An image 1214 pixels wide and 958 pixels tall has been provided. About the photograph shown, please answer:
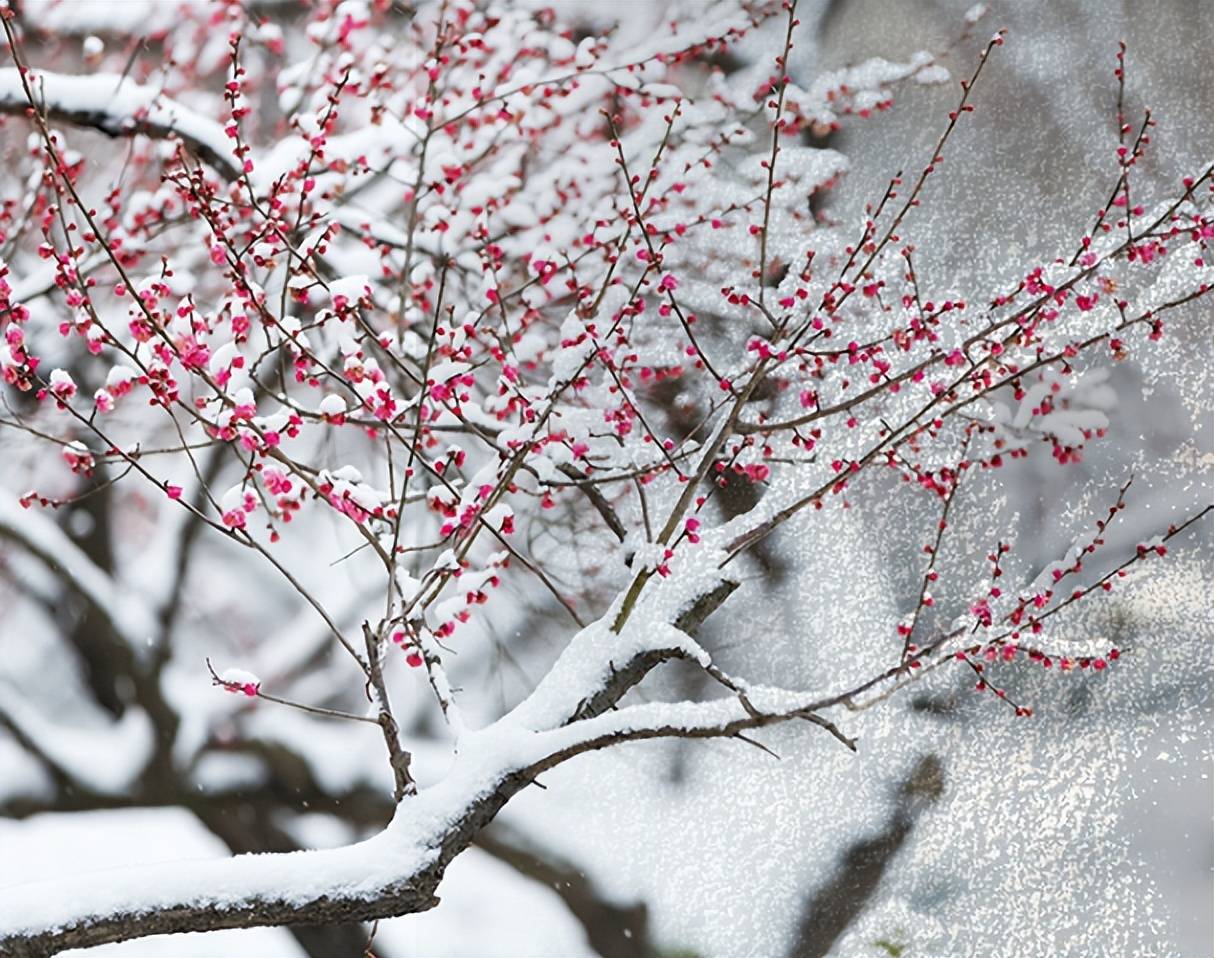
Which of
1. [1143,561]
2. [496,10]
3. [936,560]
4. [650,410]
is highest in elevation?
[496,10]

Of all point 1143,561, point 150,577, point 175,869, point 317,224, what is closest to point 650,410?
point 317,224

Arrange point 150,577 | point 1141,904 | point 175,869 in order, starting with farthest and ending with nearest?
point 150,577 → point 1141,904 → point 175,869

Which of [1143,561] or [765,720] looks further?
[1143,561]

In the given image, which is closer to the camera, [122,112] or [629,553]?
[629,553]

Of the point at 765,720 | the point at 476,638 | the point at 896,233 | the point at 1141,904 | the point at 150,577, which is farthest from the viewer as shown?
the point at 150,577

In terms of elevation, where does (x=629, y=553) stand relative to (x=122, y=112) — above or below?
below

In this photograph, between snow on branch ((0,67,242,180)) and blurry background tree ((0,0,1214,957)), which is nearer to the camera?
blurry background tree ((0,0,1214,957))

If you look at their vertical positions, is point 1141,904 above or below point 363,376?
below

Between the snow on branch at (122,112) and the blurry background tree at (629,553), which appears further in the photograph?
the snow on branch at (122,112)

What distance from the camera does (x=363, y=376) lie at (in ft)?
4.99

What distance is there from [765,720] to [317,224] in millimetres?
1258

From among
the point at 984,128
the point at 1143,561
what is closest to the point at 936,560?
the point at 1143,561

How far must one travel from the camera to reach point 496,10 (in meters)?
2.77

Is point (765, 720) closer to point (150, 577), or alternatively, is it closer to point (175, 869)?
point (175, 869)
